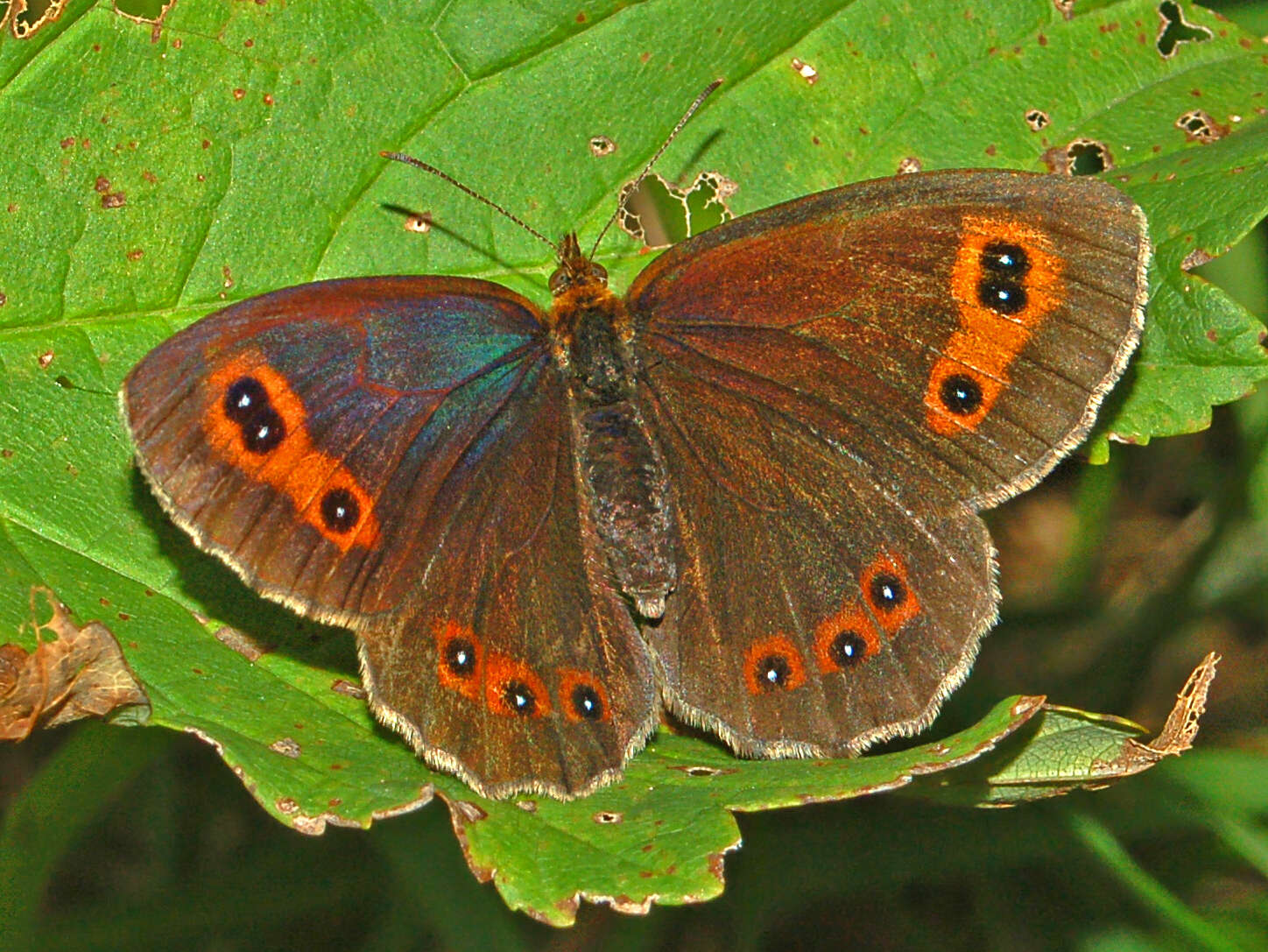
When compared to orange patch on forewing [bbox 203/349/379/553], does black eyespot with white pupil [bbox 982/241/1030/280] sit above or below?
below

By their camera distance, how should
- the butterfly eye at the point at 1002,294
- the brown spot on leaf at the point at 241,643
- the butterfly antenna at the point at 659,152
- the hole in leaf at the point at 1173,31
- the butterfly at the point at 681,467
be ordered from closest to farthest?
the butterfly at the point at 681,467 < the butterfly eye at the point at 1002,294 < the brown spot on leaf at the point at 241,643 < the butterfly antenna at the point at 659,152 < the hole in leaf at the point at 1173,31

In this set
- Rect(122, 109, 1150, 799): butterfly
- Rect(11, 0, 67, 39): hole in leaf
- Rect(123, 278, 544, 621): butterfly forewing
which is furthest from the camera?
Rect(11, 0, 67, 39): hole in leaf

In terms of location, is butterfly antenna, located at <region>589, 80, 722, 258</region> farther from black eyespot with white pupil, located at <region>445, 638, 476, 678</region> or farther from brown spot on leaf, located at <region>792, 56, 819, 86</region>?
black eyespot with white pupil, located at <region>445, 638, 476, 678</region>

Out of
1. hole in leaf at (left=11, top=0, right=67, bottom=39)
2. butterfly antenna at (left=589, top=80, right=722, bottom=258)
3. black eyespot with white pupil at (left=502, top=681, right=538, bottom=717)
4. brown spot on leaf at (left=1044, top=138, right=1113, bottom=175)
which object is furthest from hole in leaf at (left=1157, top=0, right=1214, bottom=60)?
hole in leaf at (left=11, top=0, right=67, bottom=39)

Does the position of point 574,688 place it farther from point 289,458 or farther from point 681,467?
point 289,458

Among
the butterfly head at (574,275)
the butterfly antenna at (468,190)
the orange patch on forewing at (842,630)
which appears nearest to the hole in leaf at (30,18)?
the butterfly antenna at (468,190)

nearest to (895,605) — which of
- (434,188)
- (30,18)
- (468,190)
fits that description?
(468,190)

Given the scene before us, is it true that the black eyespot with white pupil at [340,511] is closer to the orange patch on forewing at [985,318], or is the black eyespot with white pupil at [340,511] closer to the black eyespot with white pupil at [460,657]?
the black eyespot with white pupil at [460,657]
